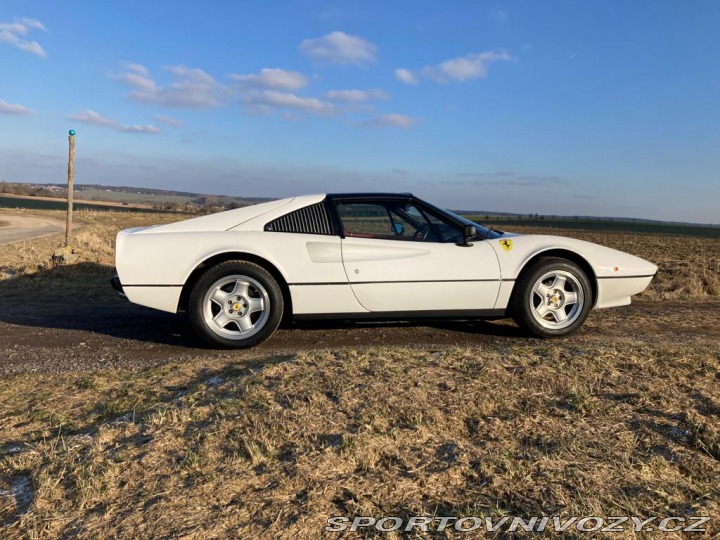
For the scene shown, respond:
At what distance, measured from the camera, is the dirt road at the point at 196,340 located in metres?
4.12

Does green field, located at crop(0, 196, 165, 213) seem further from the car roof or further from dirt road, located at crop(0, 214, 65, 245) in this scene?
the car roof

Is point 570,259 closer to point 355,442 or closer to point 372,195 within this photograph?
point 372,195

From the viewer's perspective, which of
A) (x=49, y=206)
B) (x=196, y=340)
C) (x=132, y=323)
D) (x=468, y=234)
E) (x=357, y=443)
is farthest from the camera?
(x=49, y=206)

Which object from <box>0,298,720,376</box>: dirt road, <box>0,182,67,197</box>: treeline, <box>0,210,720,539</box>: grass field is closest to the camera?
<box>0,210,720,539</box>: grass field

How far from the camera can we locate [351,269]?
4.28 metres

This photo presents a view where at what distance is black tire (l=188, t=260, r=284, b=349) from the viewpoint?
13.9 ft

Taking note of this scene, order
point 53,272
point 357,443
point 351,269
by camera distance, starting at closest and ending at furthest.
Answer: point 357,443, point 351,269, point 53,272

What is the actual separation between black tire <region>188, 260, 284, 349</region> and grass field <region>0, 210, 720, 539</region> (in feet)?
2.01

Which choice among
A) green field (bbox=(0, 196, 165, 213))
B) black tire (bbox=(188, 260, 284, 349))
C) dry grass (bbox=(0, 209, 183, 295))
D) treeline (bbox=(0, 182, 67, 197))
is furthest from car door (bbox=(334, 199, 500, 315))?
treeline (bbox=(0, 182, 67, 197))

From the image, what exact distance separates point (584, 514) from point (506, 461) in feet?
1.27

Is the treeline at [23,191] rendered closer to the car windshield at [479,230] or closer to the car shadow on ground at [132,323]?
the car shadow on ground at [132,323]

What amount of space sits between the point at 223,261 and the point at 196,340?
876mm

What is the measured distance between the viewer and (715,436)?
2.34 metres

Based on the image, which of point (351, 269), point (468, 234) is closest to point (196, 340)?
point (351, 269)
